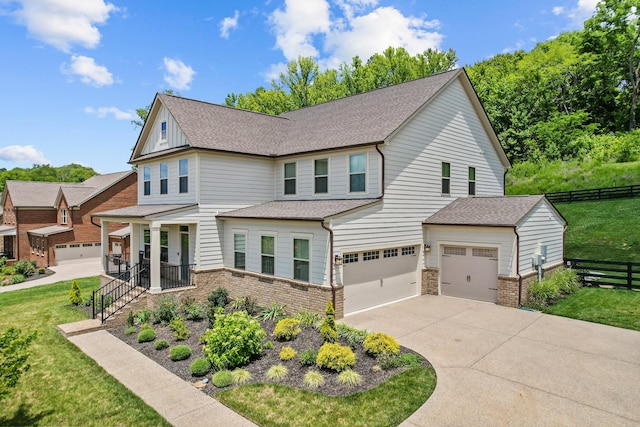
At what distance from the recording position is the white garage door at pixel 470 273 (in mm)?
14625

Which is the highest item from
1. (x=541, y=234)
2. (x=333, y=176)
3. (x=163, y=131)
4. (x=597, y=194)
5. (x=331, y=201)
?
(x=163, y=131)

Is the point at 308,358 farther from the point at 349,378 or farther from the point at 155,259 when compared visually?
the point at 155,259

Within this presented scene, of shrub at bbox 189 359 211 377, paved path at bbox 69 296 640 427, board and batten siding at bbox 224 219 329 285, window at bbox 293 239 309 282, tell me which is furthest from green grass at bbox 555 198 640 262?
shrub at bbox 189 359 211 377

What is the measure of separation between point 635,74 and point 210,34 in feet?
152

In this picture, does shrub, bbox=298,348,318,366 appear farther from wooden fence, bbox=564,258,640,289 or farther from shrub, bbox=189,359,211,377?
wooden fence, bbox=564,258,640,289

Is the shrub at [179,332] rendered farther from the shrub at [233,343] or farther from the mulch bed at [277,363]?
the shrub at [233,343]

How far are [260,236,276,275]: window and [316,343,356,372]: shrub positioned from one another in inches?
231

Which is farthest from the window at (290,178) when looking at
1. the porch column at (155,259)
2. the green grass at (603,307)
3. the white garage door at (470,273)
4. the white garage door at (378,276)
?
the green grass at (603,307)

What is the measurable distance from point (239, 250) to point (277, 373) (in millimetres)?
7993

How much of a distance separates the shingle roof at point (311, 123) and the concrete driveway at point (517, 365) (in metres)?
6.82

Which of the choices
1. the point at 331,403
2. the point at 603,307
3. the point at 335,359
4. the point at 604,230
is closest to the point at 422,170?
the point at 603,307

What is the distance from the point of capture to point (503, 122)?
128 ft

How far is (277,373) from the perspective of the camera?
8547mm

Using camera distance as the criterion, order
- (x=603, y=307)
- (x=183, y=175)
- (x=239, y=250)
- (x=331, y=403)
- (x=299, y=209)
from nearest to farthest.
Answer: (x=331, y=403) → (x=603, y=307) → (x=299, y=209) → (x=239, y=250) → (x=183, y=175)
